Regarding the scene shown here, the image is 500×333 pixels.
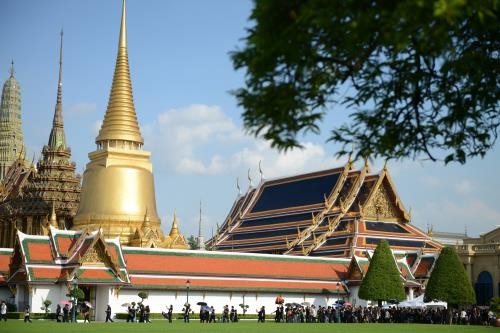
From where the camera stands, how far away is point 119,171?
63.5 metres

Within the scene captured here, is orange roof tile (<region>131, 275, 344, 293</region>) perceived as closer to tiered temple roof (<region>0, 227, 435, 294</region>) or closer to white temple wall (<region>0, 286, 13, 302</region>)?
tiered temple roof (<region>0, 227, 435, 294</region>)

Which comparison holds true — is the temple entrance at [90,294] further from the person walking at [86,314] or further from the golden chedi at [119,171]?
the golden chedi at [119,171]

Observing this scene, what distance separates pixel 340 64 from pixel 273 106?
3.27ft

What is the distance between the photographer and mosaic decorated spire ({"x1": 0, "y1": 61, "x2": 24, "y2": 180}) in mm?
103938

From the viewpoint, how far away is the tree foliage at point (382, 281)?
48062 mm

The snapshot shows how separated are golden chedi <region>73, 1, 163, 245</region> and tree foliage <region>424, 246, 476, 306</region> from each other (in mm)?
22249

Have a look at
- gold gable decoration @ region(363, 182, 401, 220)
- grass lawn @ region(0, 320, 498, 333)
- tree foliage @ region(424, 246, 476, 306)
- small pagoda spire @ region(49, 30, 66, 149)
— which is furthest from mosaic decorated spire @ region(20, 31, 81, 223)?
grass lawn @ region(0, 320, 498, 333)

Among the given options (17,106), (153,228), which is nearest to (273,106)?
(153,228)

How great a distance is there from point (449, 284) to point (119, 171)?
27435 millimetres

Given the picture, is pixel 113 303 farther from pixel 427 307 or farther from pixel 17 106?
pixel 17 106

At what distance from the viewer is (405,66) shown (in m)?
10.2

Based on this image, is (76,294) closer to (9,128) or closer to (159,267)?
(159,267)

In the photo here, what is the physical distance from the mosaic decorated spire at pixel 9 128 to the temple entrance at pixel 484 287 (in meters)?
59.6

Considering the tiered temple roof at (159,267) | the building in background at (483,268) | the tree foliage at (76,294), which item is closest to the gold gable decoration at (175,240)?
the tiered temple roof at (159,267)
